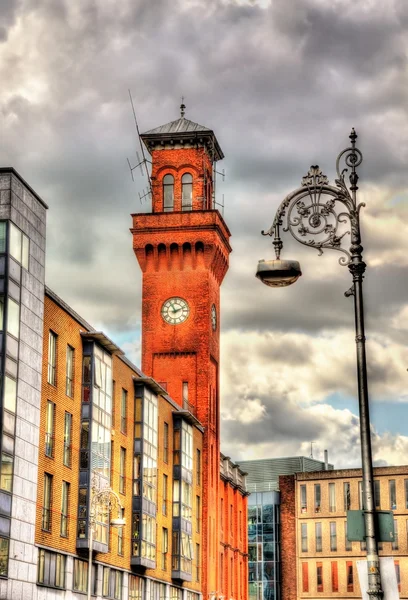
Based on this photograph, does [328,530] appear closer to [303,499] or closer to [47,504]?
[303,499]

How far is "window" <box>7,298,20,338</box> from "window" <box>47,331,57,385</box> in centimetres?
496

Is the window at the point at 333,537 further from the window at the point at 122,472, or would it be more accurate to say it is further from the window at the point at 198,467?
the window at the point at 122,472

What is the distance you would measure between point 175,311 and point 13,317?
3775 cm

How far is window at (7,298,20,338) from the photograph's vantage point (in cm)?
4716

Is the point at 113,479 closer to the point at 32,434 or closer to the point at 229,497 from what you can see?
the point at 32,434

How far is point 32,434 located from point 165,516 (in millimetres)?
25189

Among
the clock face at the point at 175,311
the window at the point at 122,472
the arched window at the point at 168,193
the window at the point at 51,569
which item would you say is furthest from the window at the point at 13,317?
the arched window at the point at 168,193

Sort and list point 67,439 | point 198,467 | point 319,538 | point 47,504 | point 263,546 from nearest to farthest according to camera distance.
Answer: point 47,504 < point 67,439 < point 198,467 < point 319,538 < point 263,546

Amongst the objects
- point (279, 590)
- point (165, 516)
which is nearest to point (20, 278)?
point (165, 516)

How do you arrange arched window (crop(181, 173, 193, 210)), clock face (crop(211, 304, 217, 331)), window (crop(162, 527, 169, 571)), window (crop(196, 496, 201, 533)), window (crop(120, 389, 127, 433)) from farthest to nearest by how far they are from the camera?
arched window (crop(181, 173, 193, 210)) < clock face (crop(211, 304, 217, 331)) < window (crop(196, 496, 201, 533)) < window (crop(162, 527, 169, 571)) < window (crop(120, 389, 127, 433))


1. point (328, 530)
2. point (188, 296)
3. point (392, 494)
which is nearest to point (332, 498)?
point (328, 530)

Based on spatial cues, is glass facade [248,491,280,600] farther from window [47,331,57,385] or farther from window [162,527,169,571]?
window [47,331,57,385]

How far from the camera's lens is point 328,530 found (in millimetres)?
117312

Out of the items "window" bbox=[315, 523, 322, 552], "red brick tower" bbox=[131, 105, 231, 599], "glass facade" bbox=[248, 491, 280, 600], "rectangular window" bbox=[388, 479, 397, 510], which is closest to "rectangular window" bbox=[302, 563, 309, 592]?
"window" bbox=[315, 523, 322, 552]
